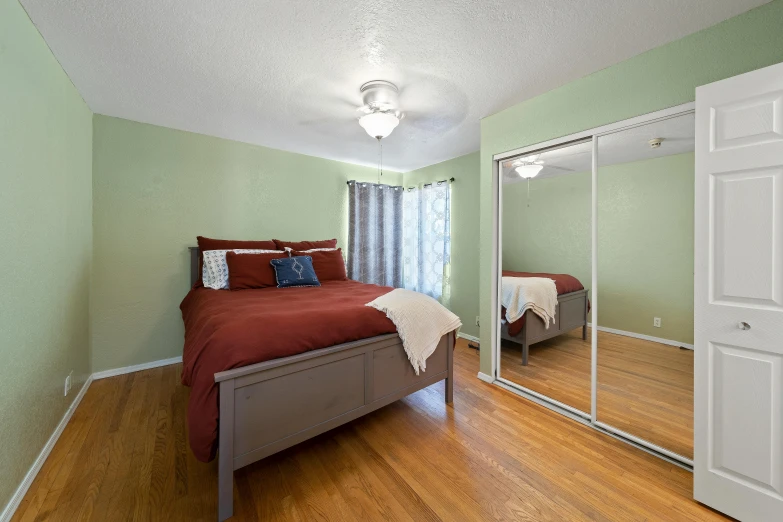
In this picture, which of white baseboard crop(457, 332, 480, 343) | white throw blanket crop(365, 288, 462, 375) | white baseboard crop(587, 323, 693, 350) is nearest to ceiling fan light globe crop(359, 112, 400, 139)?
white throw blanket crop(365, 288, 462, 375)

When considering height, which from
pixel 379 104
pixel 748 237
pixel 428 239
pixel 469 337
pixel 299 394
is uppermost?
pixel 379 104

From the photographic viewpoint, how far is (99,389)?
257cm

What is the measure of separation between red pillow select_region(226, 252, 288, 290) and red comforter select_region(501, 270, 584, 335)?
7.02 feet

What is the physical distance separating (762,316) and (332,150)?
363 centimetres

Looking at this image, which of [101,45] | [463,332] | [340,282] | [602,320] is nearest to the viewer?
[101,45]

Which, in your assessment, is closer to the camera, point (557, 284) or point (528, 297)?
point (557, 284)

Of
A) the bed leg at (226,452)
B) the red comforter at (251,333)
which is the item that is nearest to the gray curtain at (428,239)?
the red comforter at (251,333)

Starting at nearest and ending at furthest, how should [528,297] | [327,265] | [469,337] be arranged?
[528,297] < [327,265] < [469,337]

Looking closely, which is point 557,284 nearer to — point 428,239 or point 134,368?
point 428,239

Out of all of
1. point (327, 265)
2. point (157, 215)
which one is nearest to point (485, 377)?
point (327, 265)

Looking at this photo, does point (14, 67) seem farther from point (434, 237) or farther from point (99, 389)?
point (434, 237)

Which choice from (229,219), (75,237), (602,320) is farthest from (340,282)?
(602,320)

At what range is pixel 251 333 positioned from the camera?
1.49m

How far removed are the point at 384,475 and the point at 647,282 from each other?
2.08 m
